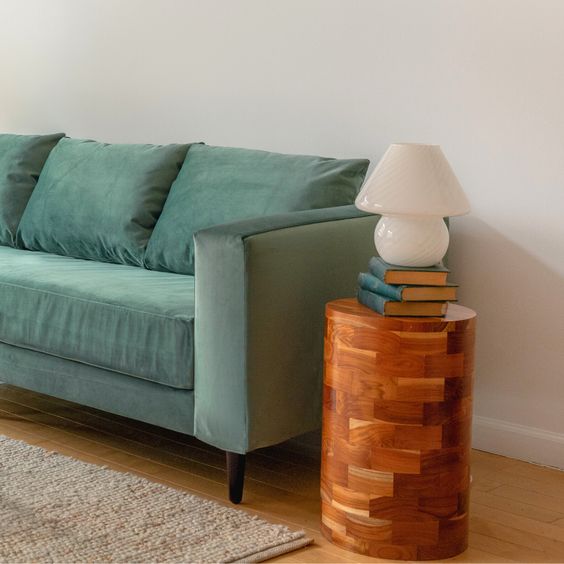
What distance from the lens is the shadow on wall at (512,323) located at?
3027 millimetres

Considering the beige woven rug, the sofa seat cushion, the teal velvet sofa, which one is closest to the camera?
the beige woven rug

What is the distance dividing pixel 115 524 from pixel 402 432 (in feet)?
2.38

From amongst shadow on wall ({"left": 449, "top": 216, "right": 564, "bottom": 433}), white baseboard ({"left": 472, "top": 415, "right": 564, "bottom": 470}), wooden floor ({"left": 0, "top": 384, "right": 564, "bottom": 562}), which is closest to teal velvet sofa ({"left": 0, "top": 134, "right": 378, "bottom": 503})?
wooden floor ({"left": 0, "top": 384, "right": 564, "bottom": 562})

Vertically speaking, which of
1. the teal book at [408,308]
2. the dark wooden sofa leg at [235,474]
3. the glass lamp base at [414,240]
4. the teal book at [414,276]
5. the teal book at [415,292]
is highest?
the glass lamp base at [414,240]

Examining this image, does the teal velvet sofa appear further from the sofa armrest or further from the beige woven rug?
the beige woven rug

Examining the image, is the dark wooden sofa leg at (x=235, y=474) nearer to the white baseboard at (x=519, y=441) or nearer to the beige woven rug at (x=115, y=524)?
the beige woven rug at (x=115, y=524)

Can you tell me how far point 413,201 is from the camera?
2320 mm

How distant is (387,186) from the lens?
92.8 inches

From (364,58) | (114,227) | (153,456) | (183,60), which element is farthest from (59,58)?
(153,456)

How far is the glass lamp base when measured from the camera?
2371 millimetres

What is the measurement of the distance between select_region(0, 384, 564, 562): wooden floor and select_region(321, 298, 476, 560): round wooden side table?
0.09 meters

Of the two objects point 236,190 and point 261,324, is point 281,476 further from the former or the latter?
point 236,190

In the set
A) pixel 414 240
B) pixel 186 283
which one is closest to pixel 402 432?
pixel 414 240

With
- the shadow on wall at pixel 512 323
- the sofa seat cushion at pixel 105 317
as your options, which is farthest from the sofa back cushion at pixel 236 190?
the shadow on wall at pixel 512 323
